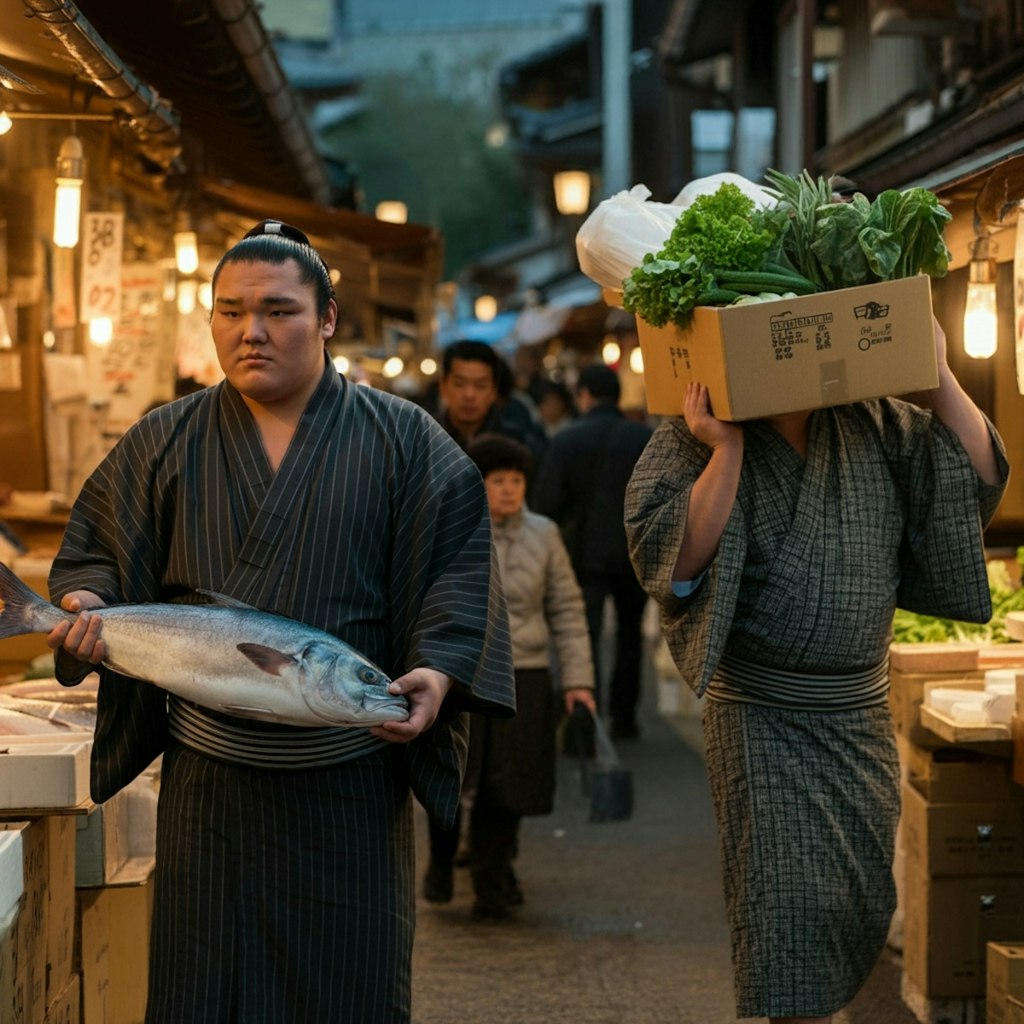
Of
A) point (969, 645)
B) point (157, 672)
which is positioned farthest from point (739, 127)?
point (157, 672)

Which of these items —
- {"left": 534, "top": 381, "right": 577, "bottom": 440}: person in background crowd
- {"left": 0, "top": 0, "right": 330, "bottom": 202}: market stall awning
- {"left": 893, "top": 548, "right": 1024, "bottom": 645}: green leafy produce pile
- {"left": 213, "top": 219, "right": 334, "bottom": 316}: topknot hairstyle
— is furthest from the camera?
{"left": 534, "top": 381, "right": 577, "bottom": 440}: person in background crowd

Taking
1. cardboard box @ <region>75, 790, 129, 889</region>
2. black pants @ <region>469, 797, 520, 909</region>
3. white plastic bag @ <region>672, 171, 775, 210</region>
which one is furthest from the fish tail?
black pants @ <region>469, 797, 520, 909</region>

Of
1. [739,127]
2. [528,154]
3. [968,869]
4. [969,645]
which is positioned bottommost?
[968,869]

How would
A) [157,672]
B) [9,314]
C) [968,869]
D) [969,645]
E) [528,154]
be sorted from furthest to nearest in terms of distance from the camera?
[528,154] → [9,314] → [969,645] → [968,869] → [157,672]

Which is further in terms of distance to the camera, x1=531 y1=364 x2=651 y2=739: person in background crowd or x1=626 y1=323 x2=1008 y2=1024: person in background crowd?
x1=531 y1=364 x2=651 y2=739: person in background crowd

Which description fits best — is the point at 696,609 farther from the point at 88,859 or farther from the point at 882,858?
the point at 88,859

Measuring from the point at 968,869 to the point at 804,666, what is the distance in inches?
77.0

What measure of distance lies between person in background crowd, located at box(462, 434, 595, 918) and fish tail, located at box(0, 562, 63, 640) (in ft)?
13.7

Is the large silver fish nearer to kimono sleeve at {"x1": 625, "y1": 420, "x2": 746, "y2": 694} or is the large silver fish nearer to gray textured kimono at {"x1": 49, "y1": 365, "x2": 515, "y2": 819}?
gray textured kimono at {"x1": 49, "y1": 365, "x2": 515, "y2": 819}

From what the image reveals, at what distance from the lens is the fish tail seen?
4.13 meters

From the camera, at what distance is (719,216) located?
16.4 ft

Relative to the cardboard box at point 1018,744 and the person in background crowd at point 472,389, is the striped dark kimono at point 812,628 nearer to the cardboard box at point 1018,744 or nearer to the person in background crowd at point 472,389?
the cardboard box at point 1018,744

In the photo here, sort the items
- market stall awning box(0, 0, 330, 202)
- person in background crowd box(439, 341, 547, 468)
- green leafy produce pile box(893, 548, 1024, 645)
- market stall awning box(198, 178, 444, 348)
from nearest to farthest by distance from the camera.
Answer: market stall awning box(0, 0, 330, 202)
green leafy produce pile box(893, 548, 1024, 645)
person in background crowd box(439, 341, 547, 468)
market stall awning box(198, 178, 444, 348)

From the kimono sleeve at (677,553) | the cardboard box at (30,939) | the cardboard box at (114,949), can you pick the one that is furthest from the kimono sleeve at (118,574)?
the kimono sleeve at (677,553)
